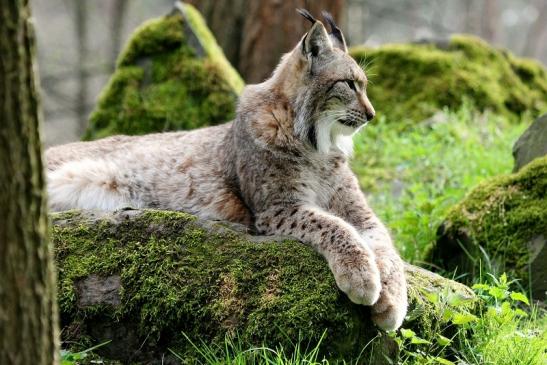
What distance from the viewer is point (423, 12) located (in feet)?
84.0

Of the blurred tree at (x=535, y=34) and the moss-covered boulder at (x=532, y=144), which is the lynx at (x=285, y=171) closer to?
the moss-covered boulder at (x=532, y=144)

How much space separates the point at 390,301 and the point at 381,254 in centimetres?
53

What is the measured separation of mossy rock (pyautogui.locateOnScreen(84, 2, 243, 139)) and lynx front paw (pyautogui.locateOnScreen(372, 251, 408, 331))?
3.88m

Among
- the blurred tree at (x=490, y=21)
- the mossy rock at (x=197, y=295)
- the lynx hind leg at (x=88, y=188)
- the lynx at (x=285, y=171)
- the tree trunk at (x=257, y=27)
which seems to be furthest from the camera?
the blurred tree at (x=490, y=21)

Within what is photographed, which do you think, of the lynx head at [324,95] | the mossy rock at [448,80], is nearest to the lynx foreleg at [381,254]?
the lynx head at [324,95]

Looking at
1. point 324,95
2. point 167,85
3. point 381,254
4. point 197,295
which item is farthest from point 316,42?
point 167,85

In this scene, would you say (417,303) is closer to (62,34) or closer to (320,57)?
(320,57)

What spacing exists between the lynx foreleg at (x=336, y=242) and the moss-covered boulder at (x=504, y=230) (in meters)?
1.37

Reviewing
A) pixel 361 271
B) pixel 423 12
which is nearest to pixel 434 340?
pixel 361 271

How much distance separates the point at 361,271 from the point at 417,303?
0.45m

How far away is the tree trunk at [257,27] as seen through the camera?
909 cm

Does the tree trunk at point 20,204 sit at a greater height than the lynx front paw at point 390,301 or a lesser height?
greater

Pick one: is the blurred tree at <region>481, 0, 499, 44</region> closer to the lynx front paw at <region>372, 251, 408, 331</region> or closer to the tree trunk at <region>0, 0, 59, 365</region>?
the lynx front paw at <region>372, 251, 408, 331</region>

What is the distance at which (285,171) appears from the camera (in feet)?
14.6
